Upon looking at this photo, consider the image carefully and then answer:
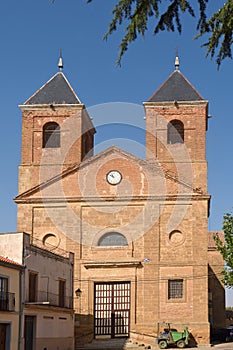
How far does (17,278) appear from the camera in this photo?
25906mm

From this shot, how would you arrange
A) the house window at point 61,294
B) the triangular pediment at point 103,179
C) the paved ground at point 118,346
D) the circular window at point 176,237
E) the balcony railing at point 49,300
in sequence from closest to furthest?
the balcony railing at point 49,300 < the house window at point 61,294 < the paved ground at point 118,346 < the circular window at point 176,237 < the triangular pediment at point 103,179

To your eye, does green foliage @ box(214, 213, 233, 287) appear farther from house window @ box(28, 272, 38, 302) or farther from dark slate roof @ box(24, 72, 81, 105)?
dark slate roof @ box(24, 72, 81, 105)

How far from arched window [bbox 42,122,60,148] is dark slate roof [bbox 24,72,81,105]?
1.48 meters

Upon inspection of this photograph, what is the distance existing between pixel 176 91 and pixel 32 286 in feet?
58.5

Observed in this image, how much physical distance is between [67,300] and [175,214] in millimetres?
8073

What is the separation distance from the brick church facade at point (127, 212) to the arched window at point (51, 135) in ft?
0.20

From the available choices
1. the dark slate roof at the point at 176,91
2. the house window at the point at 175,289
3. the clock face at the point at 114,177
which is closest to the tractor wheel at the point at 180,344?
the house window at the point at 175,289

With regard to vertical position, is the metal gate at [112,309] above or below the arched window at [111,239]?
below

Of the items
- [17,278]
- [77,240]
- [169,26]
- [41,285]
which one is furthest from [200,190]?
[169,26]

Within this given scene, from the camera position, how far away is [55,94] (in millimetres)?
41125

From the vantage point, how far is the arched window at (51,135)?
131 ft

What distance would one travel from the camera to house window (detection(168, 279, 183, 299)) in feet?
116

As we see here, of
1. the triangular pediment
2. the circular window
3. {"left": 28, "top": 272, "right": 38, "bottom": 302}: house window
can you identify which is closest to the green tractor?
the circular window

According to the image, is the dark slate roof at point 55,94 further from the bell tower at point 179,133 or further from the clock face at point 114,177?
the clock face at point 114,177
